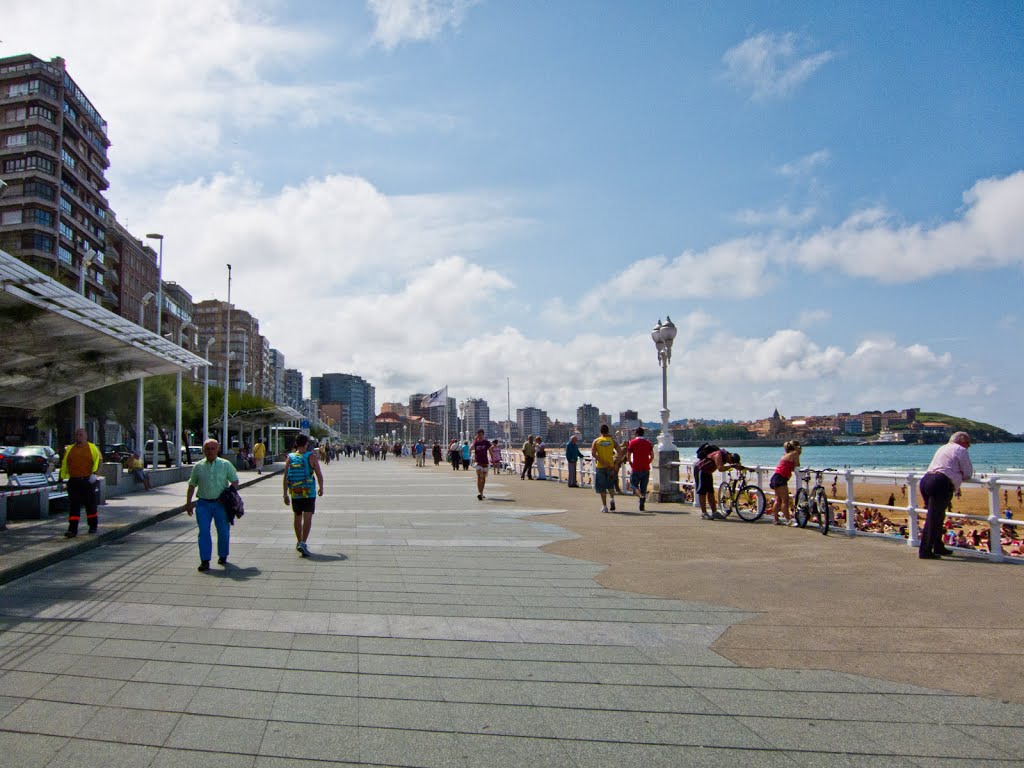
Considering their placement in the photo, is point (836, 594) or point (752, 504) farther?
point (752, 504)

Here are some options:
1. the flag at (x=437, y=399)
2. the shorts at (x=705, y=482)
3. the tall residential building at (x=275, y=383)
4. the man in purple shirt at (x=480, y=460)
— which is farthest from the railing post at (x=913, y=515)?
the tall residential building at (x=275, y=383)

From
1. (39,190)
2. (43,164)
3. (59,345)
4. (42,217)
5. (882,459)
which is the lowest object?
(882,459)

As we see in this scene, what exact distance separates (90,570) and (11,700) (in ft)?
15.1

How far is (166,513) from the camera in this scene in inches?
571

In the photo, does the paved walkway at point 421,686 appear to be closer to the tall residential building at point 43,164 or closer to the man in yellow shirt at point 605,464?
the man in yellow shirt at point 605,464

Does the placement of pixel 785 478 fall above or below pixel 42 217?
below

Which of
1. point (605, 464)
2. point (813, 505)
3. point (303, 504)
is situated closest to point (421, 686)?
point (303, 504)

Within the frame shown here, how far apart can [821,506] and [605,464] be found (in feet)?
14.4

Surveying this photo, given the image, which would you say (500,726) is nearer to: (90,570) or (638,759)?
(638,759)

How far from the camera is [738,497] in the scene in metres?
13.8

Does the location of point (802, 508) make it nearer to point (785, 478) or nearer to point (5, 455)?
point (785, 478)

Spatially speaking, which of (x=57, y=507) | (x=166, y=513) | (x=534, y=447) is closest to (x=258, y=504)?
Result: (x=166, y=513)

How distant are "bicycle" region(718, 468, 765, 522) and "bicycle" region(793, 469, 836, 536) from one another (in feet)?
3.25

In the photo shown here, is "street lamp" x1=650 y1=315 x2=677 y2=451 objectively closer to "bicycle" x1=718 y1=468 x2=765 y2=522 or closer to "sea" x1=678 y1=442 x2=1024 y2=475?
"bicycle" x1=718 y1=468 x2=765 y2=522
